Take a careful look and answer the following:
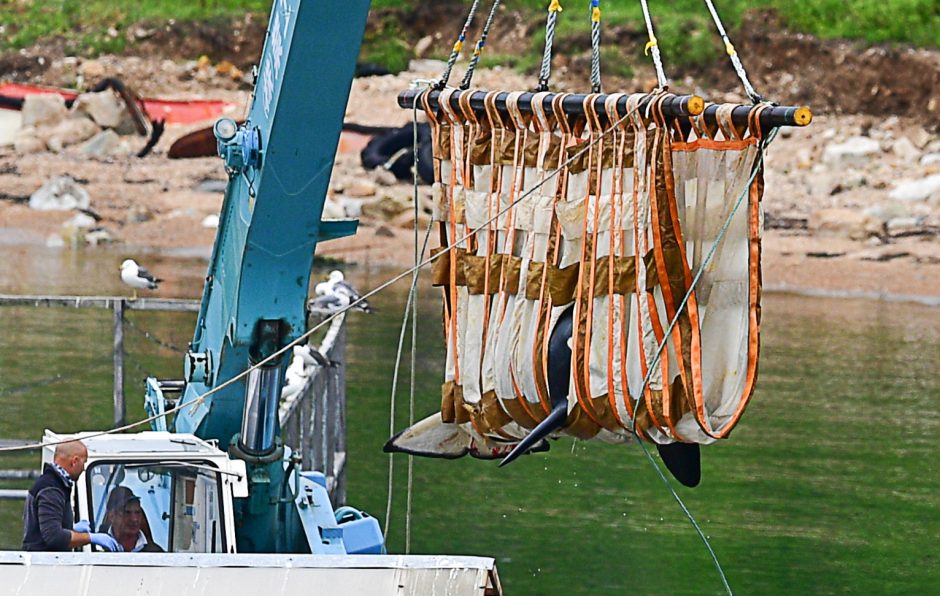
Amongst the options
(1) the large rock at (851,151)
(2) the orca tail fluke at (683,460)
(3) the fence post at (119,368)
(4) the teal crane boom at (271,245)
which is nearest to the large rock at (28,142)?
(1) the large rock at (851,151)

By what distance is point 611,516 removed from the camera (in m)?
17.9

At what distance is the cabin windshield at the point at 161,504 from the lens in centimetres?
875

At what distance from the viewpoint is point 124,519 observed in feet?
28.9

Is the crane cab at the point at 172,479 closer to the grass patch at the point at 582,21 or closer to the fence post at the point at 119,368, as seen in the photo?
the fence post at the point at 119,368

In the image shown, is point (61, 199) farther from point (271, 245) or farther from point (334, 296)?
point (271, 245)

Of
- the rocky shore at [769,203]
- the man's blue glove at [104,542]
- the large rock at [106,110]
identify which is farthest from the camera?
the large rock at [106,110]

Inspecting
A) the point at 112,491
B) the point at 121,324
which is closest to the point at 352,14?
the point at 112,491

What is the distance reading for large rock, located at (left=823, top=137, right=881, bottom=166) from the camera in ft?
112

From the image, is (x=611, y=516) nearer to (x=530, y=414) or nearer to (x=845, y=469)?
(x=845, y=469)

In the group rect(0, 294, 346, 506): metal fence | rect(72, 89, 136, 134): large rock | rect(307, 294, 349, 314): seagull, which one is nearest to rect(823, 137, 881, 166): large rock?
rect(72, 89, 136, 134): large rock

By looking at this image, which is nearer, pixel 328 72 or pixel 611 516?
pixel 328 72

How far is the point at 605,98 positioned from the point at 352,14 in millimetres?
1208

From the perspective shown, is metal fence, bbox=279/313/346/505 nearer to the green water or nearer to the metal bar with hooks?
the green water

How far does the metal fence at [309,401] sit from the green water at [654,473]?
0.88 metres
